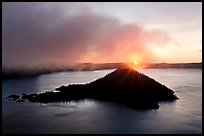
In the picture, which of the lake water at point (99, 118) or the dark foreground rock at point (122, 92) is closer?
the lake water at point (99, 118)

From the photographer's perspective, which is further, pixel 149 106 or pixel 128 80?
pixel 128 80

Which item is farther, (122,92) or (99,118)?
(122,92)

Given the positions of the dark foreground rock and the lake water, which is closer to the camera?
the lake water

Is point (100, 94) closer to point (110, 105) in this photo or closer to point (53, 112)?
point (110, 105)

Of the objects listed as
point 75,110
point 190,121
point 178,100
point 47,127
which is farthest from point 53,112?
point 178,100

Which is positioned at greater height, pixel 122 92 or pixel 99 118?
pixel 122 92

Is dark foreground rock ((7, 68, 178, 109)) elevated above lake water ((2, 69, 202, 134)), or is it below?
above

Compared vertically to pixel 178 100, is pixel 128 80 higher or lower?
higher

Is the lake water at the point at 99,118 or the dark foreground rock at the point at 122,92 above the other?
the dark foreground rock at the point at 122,92
